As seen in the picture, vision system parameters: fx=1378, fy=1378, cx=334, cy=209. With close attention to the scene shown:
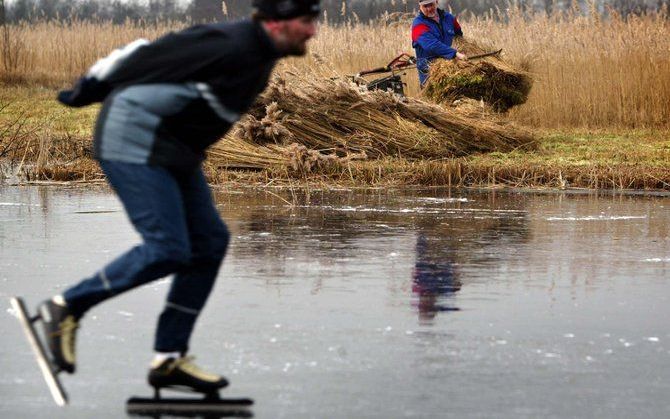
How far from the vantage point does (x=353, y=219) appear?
11773mm

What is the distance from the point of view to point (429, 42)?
17.7 metres

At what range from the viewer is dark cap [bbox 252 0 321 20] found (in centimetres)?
523

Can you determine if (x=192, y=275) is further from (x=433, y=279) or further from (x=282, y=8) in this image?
(x=433, y=279)

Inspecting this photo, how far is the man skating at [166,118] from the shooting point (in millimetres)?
5234

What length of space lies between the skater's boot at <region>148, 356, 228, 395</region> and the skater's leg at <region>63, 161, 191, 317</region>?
1.21 ft

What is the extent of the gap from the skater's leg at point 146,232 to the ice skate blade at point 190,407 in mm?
460

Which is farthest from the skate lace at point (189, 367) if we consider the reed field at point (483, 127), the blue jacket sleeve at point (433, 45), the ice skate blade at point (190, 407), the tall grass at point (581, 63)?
the tall grass at point (581, 63)

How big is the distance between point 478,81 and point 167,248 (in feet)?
43.8

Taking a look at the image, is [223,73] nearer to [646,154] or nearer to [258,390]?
[258,390]

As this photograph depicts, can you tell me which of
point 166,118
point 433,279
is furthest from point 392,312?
point 166,118

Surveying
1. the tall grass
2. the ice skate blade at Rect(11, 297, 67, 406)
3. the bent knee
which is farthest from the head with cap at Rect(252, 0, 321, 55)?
the tall grass

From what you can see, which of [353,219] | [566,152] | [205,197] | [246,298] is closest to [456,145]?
[566,152]

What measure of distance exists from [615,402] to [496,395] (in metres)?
0.46

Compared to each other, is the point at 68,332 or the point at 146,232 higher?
the point at 146,232
